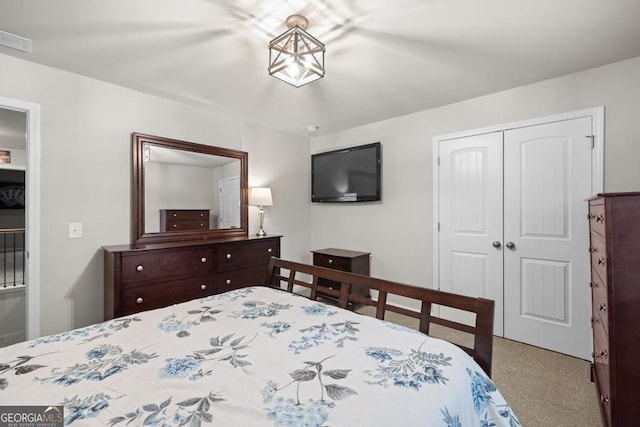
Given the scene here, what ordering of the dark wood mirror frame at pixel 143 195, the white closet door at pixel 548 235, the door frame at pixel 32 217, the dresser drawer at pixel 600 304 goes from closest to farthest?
the dresser drawer at pixel 600 304 → the door frame at pixel 32 217 → the white closet door at pixel 548 235 → the dark wood mirror frame at pixel 143 195

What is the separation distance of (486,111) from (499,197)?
2.87 feet

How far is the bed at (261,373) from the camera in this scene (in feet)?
2.46

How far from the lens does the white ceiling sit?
1627 millimetres

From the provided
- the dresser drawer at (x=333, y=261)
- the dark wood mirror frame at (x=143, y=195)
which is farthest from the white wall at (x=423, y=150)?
the dark wood mirror frame at (x=143, y=195)

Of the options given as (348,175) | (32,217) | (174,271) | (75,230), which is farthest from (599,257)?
(32,217)

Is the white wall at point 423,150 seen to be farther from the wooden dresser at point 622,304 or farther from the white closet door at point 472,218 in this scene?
the wooden dresser at point 622,304

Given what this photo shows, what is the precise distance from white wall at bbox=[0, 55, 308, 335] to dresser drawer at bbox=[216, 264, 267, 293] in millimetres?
961

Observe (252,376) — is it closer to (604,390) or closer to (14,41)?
(604,390)

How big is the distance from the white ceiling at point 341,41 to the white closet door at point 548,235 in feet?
2.00

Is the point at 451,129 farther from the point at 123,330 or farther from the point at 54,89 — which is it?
the point at 54,89

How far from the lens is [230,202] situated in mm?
3451

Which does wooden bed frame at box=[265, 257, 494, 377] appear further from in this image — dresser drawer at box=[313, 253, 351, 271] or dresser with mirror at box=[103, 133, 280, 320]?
dresser drawer at box=[313, 253, 351, 271]

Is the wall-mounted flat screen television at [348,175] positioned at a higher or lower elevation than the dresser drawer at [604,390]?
higher

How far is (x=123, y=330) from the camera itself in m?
1.25
